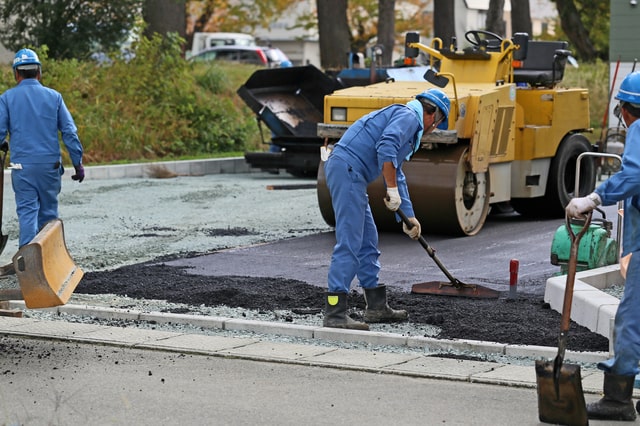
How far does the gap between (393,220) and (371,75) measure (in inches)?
257

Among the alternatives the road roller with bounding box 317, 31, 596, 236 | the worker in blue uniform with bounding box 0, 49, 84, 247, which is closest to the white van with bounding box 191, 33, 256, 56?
the road roller with bounding box 317, 31, 596, 236

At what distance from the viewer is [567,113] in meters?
14.7

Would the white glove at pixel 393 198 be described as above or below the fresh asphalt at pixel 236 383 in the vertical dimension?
above

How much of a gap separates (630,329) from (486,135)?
7.00m

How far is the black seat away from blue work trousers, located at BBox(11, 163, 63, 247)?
631cm

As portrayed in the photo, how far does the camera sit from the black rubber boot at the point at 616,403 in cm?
607

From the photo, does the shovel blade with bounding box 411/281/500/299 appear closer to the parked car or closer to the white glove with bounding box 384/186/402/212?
the white glove with bounding box 384/186/402/212

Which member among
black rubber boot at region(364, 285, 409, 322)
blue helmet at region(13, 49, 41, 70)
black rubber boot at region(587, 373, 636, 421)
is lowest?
black rubber boot at region(364, 285, 409, 322)

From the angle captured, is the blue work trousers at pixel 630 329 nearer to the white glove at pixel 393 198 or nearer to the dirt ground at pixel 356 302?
the dirt ground at pixel 356 302

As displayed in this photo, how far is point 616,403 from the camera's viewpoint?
6.09 metres

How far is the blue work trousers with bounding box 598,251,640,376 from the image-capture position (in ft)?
20.0

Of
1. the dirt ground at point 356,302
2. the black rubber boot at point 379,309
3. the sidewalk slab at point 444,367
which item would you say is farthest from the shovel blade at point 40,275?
the black rubber boot at point 379,309

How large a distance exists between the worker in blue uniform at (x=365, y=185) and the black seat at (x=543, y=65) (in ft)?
19.8

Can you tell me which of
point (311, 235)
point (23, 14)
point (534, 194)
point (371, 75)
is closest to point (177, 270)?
point (311, 235)
